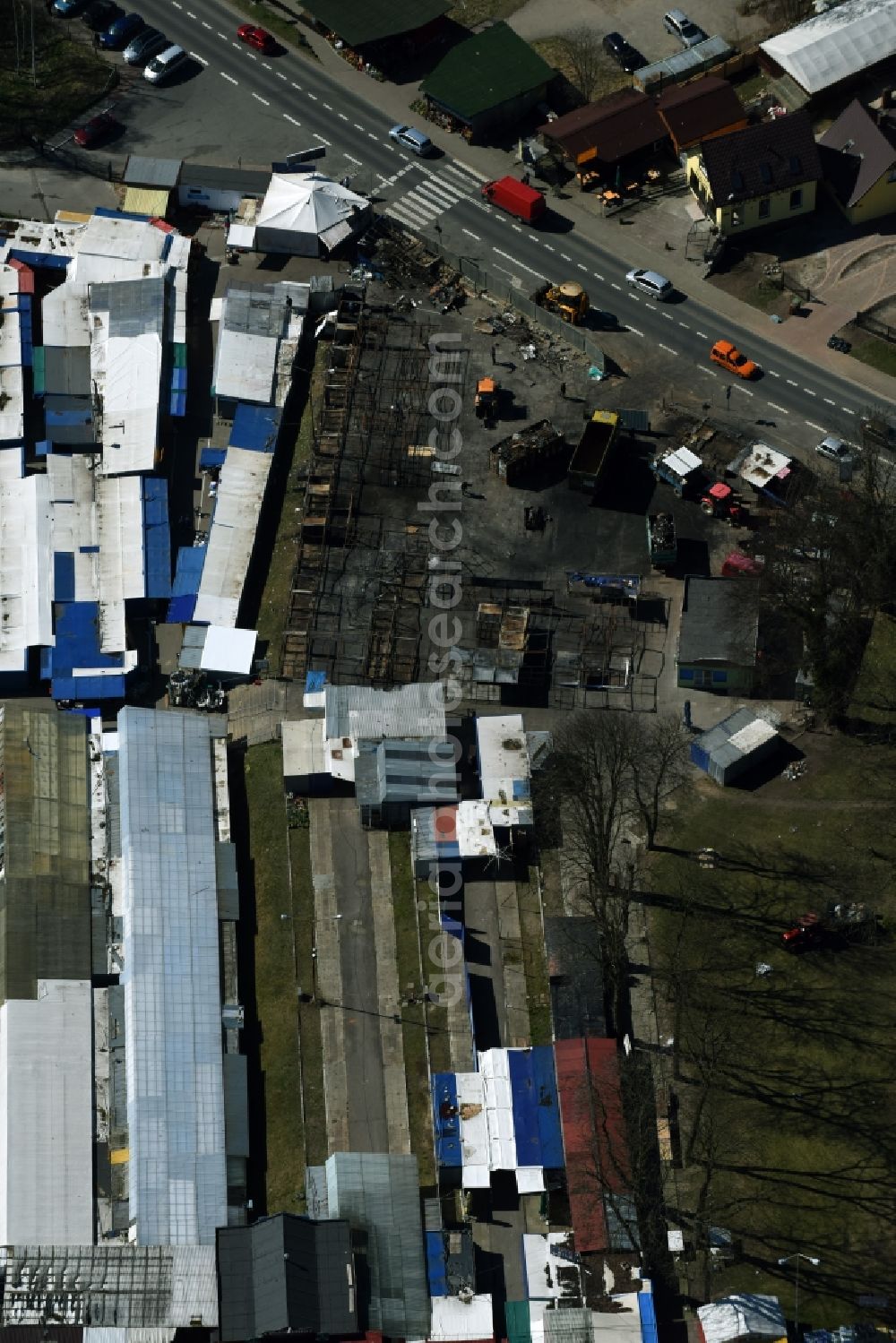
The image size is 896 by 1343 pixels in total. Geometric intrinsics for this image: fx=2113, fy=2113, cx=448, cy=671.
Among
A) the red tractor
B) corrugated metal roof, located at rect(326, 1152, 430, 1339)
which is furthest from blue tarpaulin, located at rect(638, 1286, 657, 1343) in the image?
the red tractor

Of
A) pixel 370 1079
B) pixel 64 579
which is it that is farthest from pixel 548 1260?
pixel 64 579

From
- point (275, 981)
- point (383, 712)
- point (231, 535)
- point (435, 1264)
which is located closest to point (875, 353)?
point (383, 712)

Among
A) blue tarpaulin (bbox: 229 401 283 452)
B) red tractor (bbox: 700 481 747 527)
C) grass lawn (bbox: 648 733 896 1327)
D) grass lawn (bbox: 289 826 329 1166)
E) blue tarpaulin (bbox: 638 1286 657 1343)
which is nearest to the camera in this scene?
blue tarpaulin (bbox: 638 1286 657 1343)

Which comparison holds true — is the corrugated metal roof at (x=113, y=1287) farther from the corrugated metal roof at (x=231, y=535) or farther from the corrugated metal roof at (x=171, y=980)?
the corrugated metal roof at (x=231, y=535)

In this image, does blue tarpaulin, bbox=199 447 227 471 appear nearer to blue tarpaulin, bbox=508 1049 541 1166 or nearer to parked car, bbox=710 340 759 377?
parked car, bbox=710 340 759 377

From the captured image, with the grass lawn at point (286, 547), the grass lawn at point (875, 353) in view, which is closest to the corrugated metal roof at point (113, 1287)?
the grass lawn at point (286, 547)

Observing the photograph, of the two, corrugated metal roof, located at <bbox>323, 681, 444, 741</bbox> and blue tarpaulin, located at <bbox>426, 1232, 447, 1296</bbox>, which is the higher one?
corrugated metal roof, located at <bbox>323, 681, 444, 741</bbox>
